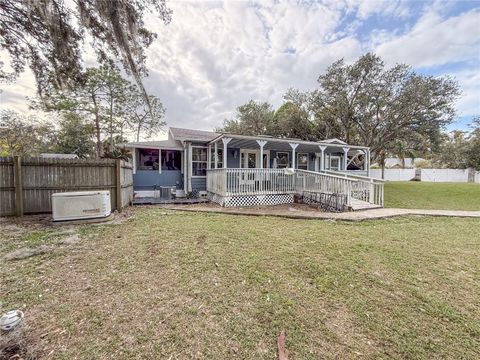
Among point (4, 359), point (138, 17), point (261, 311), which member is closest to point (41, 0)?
point (138, 17)

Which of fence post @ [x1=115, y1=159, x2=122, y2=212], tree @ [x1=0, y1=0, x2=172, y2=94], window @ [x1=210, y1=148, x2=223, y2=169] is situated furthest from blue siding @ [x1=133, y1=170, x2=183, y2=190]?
tree @ [x1=0, y1=0, x2=172, y2=94]

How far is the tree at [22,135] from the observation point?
16953 millimetres

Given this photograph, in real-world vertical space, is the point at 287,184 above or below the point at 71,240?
above

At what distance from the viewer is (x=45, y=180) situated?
6465 mm

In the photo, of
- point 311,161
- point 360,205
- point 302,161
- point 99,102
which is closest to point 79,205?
point 360,205

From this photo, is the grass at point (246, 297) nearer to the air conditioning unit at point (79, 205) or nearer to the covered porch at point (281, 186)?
the air conditioning unit at point (79, 205)

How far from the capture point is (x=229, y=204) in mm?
9273

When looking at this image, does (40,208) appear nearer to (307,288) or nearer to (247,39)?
(307,288)

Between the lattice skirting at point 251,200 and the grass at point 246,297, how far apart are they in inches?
177

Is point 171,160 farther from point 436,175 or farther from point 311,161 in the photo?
point 436,175

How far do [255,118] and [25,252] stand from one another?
2406cm

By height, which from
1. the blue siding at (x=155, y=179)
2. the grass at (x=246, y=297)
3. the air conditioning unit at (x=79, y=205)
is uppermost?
the blue siding at (x=155, y=179)

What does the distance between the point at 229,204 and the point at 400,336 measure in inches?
294

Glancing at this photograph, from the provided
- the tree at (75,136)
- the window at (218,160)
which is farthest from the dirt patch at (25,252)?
the tree at (75,136)
